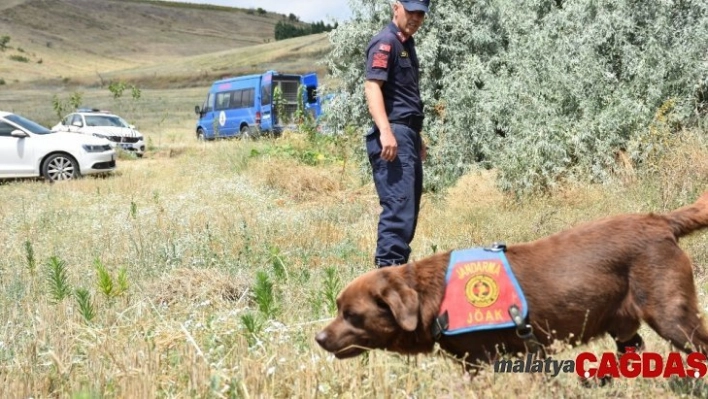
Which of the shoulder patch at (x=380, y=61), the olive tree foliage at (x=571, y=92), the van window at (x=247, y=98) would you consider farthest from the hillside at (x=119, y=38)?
the shoulder patch at (x=380, y=61)

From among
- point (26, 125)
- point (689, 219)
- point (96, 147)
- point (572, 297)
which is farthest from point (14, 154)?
point (689, 219)

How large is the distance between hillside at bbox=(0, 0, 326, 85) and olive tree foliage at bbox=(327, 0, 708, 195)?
6193 centimetres

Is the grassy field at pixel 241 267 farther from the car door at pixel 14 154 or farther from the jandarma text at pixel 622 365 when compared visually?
the car door at pixel 14 154

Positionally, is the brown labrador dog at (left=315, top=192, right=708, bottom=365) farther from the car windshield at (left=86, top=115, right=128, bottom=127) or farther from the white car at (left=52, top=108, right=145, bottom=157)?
the car windshield at (left=86, top=115, right=128, bottom=127)

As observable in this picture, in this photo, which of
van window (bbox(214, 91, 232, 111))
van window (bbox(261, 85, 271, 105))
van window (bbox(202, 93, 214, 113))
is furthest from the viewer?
van window (bbox(202, 93, 214, 113))

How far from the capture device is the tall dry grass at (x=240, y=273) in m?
3.41

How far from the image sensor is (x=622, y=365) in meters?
3.43

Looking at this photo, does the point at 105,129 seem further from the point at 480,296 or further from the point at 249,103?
the point at 480,296

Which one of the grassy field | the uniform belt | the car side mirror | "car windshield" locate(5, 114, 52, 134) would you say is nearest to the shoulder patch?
the uniform belt

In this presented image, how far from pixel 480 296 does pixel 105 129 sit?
834 inches

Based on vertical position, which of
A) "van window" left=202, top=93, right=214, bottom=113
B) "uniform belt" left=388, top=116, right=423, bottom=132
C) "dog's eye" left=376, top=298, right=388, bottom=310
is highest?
"van window" left=202, top=93, right=214, bottom=113

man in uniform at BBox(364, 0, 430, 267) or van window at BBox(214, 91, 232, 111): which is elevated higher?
van window at BBox(214, 91, 232, 111)

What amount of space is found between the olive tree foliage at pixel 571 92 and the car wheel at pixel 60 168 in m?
8.77

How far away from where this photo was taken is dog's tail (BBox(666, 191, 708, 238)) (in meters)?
3.38
